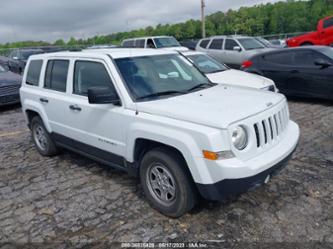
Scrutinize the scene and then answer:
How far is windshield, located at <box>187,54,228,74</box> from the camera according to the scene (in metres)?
8.38

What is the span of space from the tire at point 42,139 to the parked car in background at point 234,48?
947 centimetres

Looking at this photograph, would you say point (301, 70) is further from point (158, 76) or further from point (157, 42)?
point (157, 42)

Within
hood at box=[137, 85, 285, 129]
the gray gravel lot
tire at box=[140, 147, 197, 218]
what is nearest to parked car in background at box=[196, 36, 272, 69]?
the gray gravel lot

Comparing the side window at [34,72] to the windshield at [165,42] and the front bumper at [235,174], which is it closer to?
the front bumper at [235,174]

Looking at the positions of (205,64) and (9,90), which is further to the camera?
(9,90)

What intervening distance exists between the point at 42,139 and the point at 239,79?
15.1 feet

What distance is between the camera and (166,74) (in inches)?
161

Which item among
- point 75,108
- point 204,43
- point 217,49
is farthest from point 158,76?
point 204,43

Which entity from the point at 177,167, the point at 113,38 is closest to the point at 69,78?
the point at 177,167

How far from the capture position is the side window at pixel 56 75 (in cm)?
459

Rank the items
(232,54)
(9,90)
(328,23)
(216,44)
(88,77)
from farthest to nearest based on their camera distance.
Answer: (328,23)
(216,44)
(232,54)
(9,90)
(88,77)

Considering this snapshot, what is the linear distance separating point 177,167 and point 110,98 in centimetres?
113

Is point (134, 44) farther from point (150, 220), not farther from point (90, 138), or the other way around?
point (150, 220)

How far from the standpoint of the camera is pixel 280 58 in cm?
894
